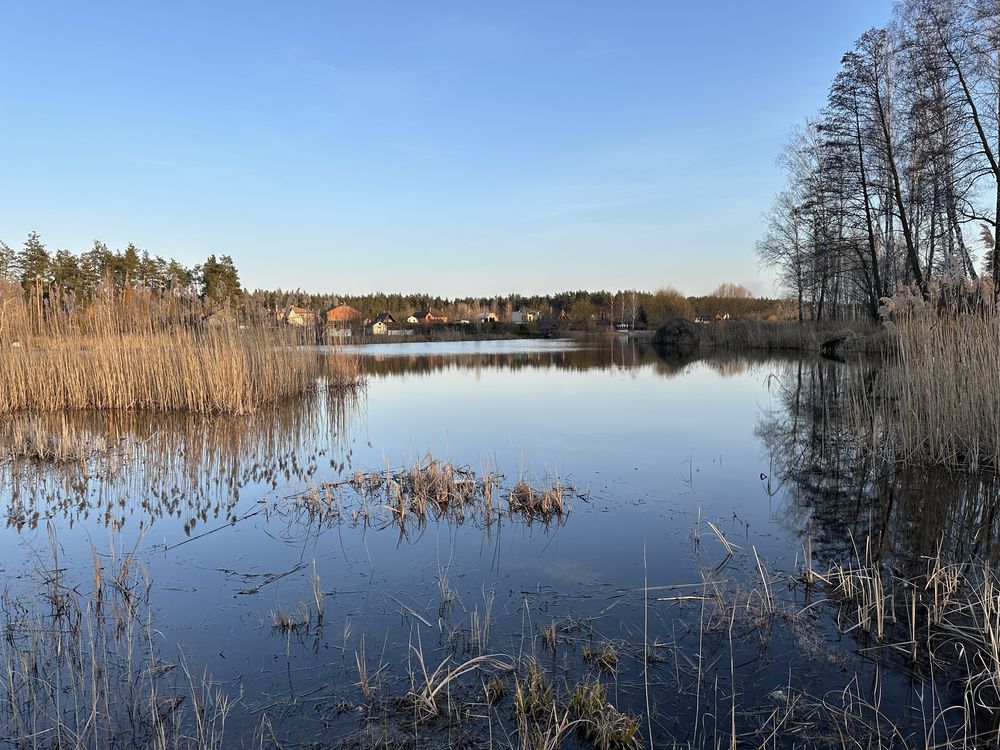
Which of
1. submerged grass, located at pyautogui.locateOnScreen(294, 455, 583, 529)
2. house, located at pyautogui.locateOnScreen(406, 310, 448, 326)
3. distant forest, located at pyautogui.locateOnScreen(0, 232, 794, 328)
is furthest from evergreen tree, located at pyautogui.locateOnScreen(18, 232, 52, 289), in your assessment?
house, located at pyautogui.locateOnScreen(406, 310, 448, 326)

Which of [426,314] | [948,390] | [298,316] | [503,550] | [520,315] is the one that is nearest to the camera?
[503,550]

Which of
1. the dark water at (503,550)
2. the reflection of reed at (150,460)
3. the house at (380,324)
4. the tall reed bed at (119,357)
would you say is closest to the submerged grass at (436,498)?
the dark water at (503,550)

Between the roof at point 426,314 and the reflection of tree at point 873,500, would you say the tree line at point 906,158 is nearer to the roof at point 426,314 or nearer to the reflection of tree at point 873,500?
the reflection of tree at point 873,500

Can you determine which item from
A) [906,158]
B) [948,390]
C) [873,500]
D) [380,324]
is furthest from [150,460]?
[380,324]

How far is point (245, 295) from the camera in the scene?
13.0 m

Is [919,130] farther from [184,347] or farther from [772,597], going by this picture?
[184,347]

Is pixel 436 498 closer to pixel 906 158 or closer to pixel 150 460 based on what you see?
pixel 150 460

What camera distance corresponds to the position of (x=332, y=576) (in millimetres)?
3994

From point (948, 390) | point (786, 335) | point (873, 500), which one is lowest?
point (873, 500)

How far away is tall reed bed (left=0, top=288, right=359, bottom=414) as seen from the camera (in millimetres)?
10562

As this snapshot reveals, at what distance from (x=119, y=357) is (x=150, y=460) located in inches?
197

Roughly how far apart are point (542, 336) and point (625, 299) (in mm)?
28067

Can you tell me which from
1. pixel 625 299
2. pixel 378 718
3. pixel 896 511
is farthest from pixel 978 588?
pixel 625 299

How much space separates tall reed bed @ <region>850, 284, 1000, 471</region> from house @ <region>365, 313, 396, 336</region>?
54.9m
